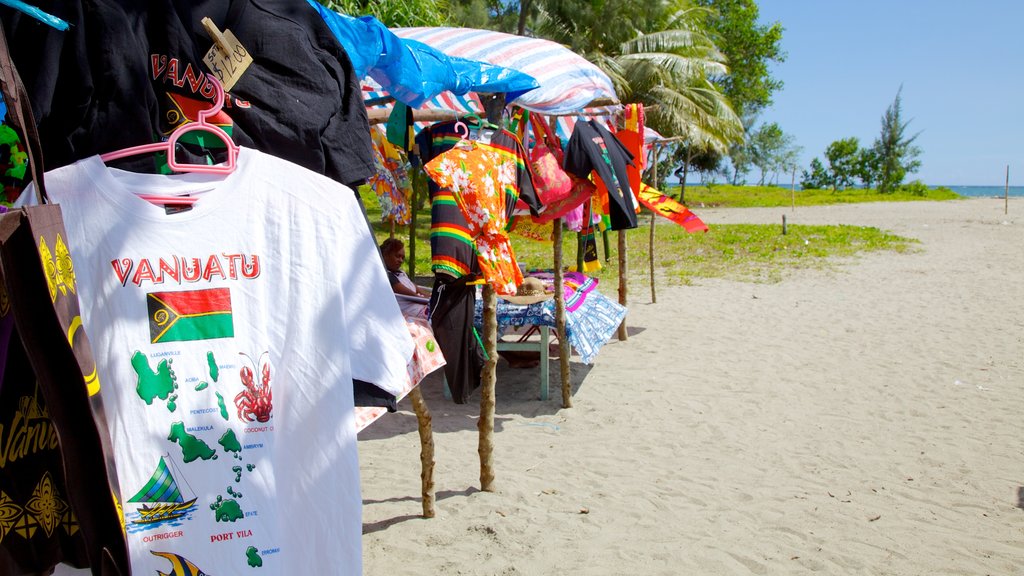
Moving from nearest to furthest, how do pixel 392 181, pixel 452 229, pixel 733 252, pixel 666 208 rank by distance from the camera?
pixel 452 229
pixel 666 208
pixel 392 181
pixel 733 252

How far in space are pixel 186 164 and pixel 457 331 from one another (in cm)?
270

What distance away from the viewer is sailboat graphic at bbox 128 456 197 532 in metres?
1.62

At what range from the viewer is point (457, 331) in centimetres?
437

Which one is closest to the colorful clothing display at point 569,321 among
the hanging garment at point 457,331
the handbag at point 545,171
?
the handbag at point 545,171

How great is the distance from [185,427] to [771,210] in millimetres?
29896

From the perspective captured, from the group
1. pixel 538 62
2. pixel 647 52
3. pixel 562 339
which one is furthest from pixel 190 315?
pixel 647 52

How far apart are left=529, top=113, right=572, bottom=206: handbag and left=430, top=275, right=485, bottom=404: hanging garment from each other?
978 millimetres

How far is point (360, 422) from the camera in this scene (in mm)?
2547

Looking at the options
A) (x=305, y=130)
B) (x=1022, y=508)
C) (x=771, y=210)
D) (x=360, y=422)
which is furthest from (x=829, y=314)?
(x=771, y=210)

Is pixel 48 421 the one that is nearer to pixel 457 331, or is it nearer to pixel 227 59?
pixel 227 59

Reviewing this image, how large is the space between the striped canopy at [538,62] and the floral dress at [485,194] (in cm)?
65

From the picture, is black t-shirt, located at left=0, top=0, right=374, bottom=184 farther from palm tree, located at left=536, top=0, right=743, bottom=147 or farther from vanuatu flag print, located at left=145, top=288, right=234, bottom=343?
palm tree, located at left=536, top=0, right=743, bottom=147

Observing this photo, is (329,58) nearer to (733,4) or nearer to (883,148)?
(733,4)

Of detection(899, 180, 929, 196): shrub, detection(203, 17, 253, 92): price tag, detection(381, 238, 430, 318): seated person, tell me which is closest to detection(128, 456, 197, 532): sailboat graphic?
detection(203, 17, 253, 92): price tag
